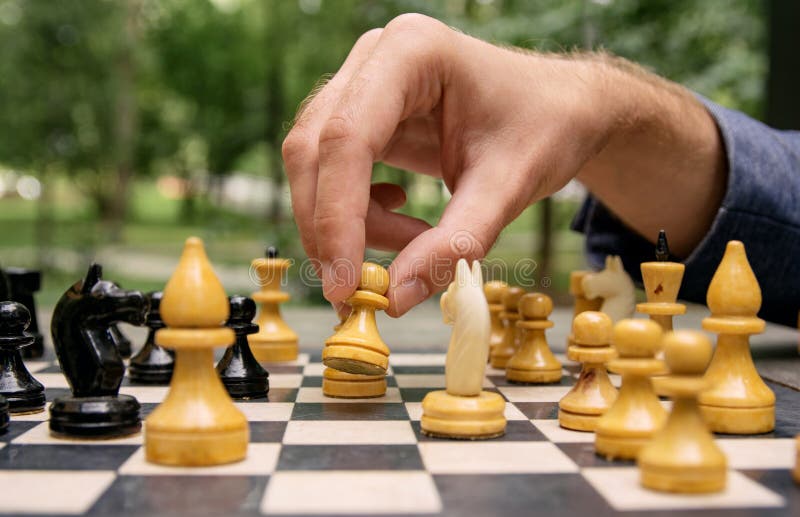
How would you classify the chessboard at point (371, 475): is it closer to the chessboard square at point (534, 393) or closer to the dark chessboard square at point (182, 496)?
the dark chessboard square at point (182, 496)

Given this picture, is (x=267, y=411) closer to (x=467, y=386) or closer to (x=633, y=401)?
(x=467, y=386)

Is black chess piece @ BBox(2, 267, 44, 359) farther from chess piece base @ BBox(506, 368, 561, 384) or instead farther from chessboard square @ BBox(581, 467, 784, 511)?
chessboard square @ BBox(581, 467, 784, 511)

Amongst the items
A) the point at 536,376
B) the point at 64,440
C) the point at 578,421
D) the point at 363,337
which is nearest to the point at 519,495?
the point at 578,421

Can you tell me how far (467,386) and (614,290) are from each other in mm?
904

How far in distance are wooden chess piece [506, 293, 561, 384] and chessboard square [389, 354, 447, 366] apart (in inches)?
12.0

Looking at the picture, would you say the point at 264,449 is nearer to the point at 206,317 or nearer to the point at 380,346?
the point at 206,317

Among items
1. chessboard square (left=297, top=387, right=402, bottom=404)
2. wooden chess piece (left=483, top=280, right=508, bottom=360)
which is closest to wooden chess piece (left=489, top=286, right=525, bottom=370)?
wooden chess piece (left=483, top=280, right=508, bottom=360)

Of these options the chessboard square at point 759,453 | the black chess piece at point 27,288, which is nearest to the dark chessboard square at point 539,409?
the chessboard square at point 759,453

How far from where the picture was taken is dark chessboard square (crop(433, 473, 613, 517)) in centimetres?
87

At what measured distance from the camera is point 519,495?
3.05 feet

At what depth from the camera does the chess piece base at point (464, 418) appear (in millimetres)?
1211

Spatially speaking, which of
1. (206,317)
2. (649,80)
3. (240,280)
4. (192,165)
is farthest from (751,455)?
(192,165)

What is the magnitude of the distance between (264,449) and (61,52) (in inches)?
255

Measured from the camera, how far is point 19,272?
6.77 feet
